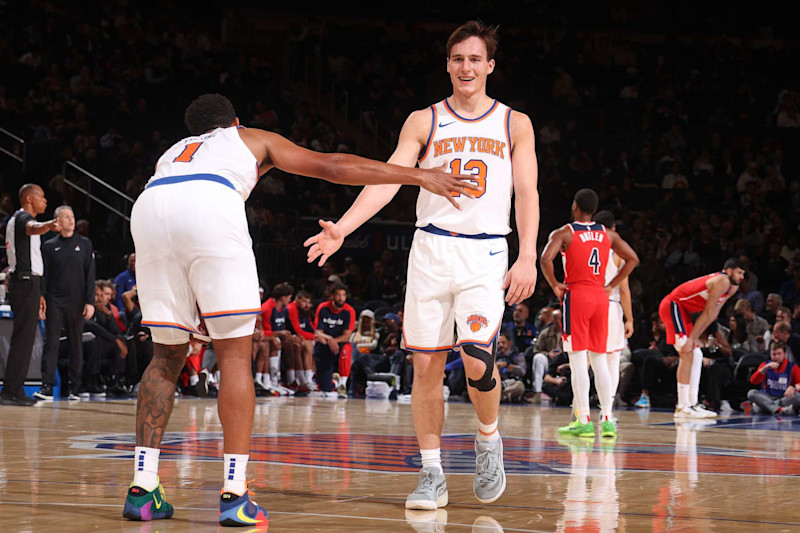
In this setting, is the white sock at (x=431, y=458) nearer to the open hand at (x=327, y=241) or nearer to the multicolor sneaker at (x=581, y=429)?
the open hand at (x=327, y=241)

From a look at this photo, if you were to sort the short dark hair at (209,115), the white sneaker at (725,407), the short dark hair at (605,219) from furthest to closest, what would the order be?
the white sneaker at (725,407) < the short dark hair at (605,219) < the short dark hair at (209,115)

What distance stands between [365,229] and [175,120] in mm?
5045

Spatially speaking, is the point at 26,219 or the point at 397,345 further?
the point at 397,345

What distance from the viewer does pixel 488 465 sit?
14.8ft

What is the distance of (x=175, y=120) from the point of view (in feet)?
67.8

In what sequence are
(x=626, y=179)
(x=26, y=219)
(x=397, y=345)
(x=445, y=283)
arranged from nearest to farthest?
(x=445, y=283), (x=26, y=219), (x=397, y=345), (x=626, y=179)

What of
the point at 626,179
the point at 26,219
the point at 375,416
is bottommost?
the point at 375,416

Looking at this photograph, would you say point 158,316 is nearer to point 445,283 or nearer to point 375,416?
point 445,283

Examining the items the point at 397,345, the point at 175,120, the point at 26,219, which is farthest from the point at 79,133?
the point at 26,219

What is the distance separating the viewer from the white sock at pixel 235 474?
376 cm

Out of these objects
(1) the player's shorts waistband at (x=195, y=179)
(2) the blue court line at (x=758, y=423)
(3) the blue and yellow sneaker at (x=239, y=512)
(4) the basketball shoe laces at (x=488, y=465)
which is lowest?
(2) the blue court line at (x=758, y=423)

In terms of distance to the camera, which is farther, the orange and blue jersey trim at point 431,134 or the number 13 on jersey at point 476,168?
the orange and blue jersey trim at point 431,134

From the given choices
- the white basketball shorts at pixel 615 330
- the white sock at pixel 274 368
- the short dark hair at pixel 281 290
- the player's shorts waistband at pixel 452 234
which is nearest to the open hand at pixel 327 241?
the player's shorts waistband at pixel 452 234

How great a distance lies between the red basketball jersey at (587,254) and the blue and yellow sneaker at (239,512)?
228 inches
